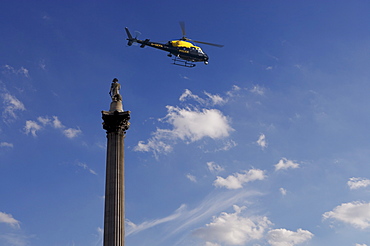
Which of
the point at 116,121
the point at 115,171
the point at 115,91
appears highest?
the point at 115,91

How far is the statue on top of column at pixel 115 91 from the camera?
156 ft

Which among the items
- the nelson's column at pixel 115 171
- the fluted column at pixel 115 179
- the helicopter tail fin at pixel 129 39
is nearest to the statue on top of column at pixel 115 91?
the nelson's column at pixel 115 171

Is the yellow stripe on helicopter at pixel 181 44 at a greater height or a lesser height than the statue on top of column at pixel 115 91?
greater

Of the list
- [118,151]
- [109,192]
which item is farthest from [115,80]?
[109,192]

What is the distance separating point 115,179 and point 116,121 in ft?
18.8

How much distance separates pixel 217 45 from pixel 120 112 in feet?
148

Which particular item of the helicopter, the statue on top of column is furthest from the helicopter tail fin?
the statue on top of column

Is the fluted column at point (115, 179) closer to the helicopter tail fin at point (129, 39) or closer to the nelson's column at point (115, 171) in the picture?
the nelson's column at point (115, 171)

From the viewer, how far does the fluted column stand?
40562 millimetres

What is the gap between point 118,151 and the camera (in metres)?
44.5

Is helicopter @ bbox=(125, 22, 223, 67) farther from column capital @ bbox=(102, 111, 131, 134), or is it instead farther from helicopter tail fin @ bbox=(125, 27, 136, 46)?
column capital @ bbox=(102, 111, 131, 134)

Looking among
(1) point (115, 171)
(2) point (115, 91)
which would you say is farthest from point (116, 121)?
(1) point (115, 171)

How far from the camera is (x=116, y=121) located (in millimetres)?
45781

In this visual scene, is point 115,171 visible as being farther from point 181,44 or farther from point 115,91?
point 181,44
